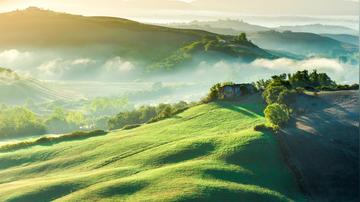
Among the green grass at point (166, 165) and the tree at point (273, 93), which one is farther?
the tree at point (273, 93)

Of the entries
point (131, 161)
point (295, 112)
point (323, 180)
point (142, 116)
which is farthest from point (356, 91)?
point (142, 116)

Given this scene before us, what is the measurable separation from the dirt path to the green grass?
3001 mm

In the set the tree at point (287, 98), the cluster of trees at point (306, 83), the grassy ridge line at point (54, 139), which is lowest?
the grassy ridge line at point (54, 139)

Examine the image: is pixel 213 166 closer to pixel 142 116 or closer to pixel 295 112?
pixel 295 112

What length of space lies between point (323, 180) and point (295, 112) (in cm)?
2603

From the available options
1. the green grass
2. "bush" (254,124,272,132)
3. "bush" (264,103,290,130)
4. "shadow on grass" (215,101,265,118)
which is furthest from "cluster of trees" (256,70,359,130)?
the green grass

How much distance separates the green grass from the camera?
8438 cm

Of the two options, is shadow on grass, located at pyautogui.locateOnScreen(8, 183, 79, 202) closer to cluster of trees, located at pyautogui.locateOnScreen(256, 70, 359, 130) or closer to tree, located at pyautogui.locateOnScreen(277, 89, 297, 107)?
cluster of trees, located at pyautogui.locateOnScreen(256, 70, 359, 130)

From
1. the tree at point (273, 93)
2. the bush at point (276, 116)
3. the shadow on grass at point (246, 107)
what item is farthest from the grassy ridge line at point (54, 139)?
the bush at point (276, 116)

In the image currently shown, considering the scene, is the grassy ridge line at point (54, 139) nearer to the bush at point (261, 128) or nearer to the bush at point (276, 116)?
the bush at point (261, 128)

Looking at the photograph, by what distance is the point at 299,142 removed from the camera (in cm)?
10062

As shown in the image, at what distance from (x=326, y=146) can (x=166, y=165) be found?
2850 centimetres

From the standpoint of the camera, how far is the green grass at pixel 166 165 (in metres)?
84.4

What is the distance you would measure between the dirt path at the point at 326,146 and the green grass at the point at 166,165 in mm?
3001
